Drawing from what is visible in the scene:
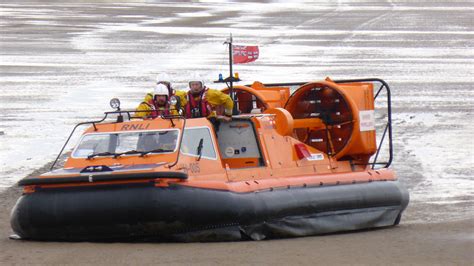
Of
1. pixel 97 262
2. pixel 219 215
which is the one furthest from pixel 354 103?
pixel 97 262

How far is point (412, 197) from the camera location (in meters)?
14.9

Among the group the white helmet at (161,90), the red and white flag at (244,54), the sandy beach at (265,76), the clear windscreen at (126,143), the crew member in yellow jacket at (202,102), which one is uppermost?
the red and white flag at (244,54)

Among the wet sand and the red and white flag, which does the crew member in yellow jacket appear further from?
the wet sand

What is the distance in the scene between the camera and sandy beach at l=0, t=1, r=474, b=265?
35.8 ft

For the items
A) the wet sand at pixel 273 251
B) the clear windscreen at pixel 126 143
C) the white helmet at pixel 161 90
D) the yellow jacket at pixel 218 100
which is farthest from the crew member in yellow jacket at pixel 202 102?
the wet sand at pixel 273 251

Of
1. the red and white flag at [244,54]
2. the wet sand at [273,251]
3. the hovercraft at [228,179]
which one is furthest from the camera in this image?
the red and white flag at [244,54]

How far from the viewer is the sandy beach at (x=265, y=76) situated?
10.9 meters

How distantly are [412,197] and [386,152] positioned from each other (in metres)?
2.10

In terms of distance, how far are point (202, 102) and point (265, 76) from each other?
458 inches

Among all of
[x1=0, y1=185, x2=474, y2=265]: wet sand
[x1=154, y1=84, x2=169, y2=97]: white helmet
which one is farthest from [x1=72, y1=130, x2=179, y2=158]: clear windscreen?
[x1=0, y1=185, x2=474, y2=265]: wet sand

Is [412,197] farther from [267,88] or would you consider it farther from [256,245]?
[256,245]

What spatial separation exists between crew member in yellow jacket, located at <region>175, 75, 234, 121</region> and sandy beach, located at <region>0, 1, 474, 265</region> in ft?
5.27

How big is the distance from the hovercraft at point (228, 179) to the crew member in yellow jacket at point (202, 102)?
209 millimetres

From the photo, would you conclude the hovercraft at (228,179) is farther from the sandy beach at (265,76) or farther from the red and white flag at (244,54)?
the red and white flag at (244,54)
